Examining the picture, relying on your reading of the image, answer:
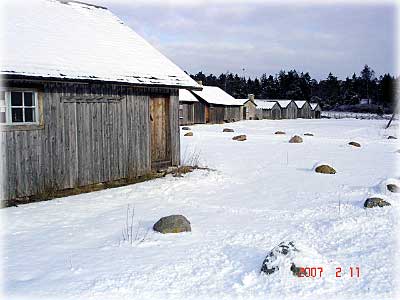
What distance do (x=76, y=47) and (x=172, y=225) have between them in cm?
683

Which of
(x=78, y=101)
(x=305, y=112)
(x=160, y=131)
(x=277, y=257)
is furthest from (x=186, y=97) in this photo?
(x=277, y=257)

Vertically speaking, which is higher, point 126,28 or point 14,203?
point 126,28

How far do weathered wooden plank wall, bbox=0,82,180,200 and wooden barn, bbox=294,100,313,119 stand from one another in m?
68.4

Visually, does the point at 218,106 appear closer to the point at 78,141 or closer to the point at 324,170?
the point at 324,170

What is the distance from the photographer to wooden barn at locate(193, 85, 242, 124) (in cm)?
5062

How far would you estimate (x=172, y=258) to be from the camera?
6.58 m

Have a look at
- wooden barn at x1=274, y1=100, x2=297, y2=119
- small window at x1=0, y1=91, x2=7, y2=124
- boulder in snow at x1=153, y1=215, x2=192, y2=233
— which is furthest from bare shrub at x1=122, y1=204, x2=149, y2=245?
wooden barn at x1=274, y1=100, x2=297, y2=119

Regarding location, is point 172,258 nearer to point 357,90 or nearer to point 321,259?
point 321,259

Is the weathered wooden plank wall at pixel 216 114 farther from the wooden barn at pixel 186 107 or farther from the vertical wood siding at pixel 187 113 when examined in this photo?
the vertical wood siding at pixel 187 113

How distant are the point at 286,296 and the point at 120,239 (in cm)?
340

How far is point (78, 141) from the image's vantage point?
1147 cm

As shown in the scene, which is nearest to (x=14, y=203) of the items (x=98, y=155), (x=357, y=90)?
(x=98, y=155)

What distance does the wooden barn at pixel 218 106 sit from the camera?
50.6 metres
